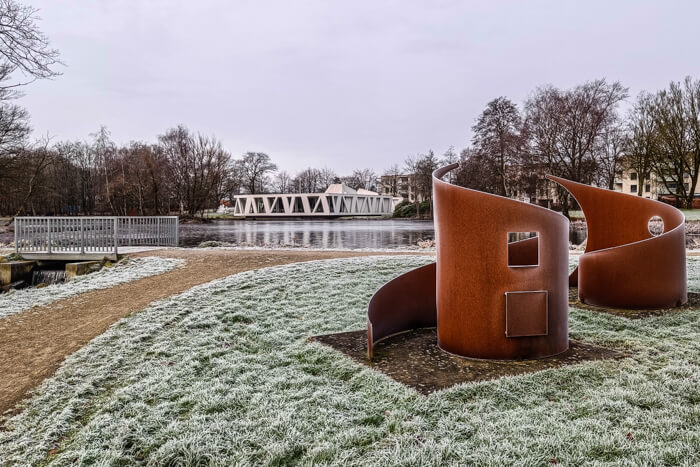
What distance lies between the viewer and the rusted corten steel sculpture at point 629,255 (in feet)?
22.4

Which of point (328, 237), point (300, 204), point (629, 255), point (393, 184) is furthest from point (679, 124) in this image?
point (393, 184)

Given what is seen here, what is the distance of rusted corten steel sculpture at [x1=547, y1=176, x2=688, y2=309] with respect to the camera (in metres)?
6.82

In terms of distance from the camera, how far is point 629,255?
693 cm

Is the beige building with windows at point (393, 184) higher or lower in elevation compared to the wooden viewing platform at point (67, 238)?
higher

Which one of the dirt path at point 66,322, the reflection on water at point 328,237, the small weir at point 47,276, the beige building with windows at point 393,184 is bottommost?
the small weir at point 47,276

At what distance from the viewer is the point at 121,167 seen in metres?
59.8

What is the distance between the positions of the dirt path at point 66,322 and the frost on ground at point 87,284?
1.11 ft

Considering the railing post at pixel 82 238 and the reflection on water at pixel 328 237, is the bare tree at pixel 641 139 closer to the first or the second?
the reflection on water at pixel 328 237

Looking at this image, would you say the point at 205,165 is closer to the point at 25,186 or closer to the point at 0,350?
the point at 25,186

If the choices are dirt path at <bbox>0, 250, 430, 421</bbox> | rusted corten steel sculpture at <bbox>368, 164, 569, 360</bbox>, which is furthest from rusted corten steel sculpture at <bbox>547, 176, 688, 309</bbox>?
dirt path at <bbox>0, 250, 430, 421</bbox>

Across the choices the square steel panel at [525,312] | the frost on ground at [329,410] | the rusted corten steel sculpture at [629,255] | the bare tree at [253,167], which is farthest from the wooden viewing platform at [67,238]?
the bare tree at [253,167]

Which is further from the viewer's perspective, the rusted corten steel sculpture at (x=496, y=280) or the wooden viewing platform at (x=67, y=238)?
the wooden viewing platform at (x=67, y=238)

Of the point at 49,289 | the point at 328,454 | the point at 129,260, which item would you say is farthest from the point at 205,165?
the point at 328,454

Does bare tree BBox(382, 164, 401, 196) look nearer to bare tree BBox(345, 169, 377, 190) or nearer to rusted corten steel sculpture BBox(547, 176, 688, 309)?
bare tree BBox(345, 169, 377, 190)
